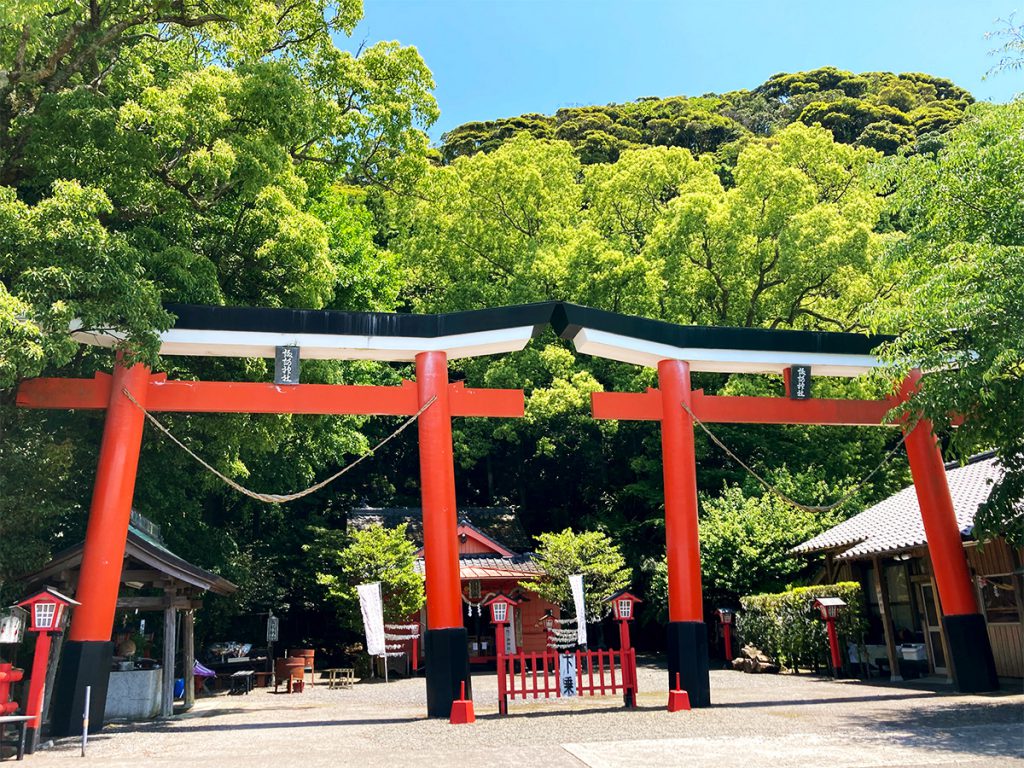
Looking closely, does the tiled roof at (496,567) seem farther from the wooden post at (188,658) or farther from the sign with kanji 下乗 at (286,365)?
the sign with kanji 下乗 at (286,365)

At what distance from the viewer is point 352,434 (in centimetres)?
2120

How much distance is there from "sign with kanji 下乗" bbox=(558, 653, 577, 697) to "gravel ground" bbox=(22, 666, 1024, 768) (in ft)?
0.75

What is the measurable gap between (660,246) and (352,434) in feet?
36.7

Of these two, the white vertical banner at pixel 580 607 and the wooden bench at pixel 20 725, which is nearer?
the wooden bench at pixel 20 725

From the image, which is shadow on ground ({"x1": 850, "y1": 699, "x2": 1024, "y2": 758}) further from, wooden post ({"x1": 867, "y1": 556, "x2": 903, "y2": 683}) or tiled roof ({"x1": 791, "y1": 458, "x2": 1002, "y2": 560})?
wooden post ({"x1": 867, "y1": 556, "x2": 903, "y2": 683})

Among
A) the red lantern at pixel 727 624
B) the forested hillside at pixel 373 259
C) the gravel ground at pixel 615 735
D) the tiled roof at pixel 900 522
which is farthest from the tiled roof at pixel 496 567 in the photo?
the gravel ground at pixel 615 735

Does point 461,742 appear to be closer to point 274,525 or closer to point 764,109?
point 274,525

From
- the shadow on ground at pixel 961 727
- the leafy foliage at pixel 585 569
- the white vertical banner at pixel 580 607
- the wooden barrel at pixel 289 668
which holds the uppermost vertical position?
the leafy foliage at pixel 585 569

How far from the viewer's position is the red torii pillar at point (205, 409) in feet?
33.8

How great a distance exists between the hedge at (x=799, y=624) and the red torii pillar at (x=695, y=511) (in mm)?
3789

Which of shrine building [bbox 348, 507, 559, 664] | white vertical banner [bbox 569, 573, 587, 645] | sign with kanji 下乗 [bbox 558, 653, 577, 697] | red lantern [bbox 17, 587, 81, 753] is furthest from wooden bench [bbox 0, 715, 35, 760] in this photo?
shrine building [bbox 348, 507, 559, 664]

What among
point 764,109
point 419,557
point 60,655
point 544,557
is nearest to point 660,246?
point 544,557

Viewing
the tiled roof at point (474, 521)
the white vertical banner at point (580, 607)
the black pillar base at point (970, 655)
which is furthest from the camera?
the tiled roof at point (474, 521)

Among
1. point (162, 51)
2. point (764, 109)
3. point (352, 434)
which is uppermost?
point (764, 109)
